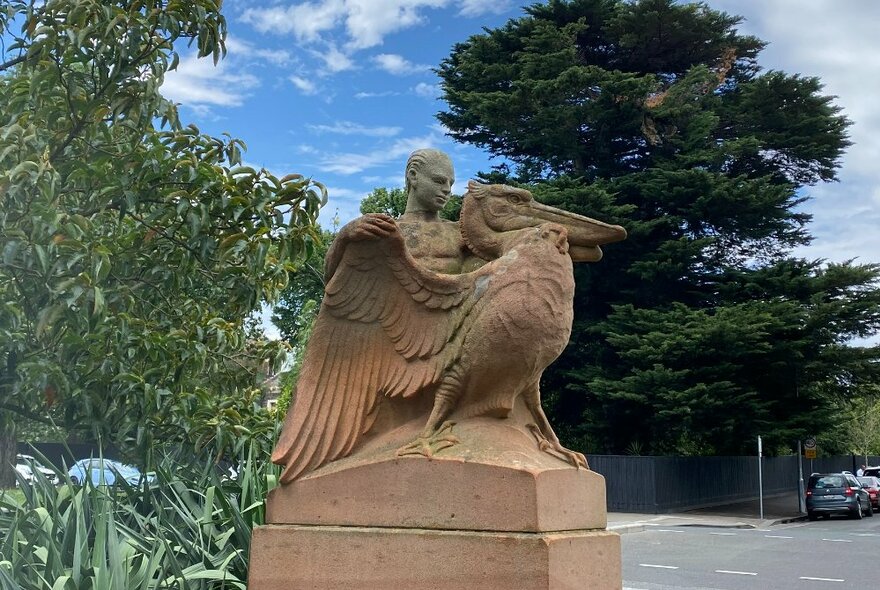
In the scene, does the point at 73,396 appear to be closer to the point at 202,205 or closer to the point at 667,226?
the point at 202,205

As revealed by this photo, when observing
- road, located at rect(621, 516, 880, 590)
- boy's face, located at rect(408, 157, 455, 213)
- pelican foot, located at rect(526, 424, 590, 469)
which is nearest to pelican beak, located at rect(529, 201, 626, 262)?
boy's face, located at rect(408, 157, 455, 213)

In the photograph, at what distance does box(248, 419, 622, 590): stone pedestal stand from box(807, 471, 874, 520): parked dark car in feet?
68.6

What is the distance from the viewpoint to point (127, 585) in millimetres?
4031

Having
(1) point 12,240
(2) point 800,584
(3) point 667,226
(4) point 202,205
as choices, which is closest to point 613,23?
(3) point 667,226

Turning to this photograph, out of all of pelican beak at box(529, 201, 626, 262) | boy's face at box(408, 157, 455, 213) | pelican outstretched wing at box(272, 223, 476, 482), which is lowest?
pelican outstretched wing at box(272, 223, 476, 482)

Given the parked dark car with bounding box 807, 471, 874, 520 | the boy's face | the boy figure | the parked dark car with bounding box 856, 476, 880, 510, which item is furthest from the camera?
the parked dark car with bounding box 856, 476, 880, 510

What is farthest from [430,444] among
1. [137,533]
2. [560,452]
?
[137,533]

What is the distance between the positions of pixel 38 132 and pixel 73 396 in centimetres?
179

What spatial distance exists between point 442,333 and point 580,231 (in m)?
0.90

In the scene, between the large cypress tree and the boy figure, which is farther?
the large cypress tree

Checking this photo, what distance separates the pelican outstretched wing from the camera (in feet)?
13.8

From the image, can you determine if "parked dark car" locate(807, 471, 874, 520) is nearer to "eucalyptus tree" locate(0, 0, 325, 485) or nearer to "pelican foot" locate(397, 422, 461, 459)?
"eucalyptus tree" locate(0, 0, 325, 485)

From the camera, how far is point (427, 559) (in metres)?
3.72

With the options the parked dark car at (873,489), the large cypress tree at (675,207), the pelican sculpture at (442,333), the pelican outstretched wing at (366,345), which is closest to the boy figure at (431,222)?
the pelican sculpture at (442,333)
